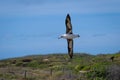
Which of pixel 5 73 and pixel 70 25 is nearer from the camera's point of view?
pixel 70 25

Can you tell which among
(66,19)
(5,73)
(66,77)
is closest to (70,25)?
(66,19)

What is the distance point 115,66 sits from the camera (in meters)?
37.3

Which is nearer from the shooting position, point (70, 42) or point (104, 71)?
point (70, 42)

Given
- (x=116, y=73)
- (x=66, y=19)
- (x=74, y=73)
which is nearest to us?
(x=66, y=19)

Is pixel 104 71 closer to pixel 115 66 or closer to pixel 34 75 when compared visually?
pixel 115 66

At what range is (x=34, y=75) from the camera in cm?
3941

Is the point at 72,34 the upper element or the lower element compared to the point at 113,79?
upper

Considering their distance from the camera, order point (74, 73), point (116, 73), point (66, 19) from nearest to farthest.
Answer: point (66, 19)
point (116, 73)
point (74, 73)

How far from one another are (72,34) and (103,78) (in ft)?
33.2

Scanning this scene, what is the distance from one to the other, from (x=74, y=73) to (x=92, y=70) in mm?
1600

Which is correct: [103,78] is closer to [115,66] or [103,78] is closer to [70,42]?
[115,66]

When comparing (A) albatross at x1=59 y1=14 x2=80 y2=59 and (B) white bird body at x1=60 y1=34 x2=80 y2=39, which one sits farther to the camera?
(B) white bird body at x1=60 y1=34 x2=80 y2=39

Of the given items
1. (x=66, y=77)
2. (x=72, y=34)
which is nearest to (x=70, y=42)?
(x=72, y=34)

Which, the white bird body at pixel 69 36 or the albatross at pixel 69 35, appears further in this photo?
Result: the white bird body at pixel 69 36
